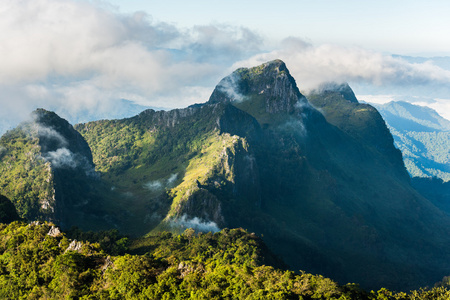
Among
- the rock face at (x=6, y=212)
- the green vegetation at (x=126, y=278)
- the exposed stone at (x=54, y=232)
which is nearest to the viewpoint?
the green vegetation at (x=126, y=278)

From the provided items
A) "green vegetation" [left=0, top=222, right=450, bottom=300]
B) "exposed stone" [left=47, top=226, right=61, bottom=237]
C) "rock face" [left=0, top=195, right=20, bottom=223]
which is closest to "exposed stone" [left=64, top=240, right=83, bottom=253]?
"green vegetation" [left=0, top=222, right=450, bottom=300]

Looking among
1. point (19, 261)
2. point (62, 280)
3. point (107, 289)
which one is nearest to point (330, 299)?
point (107, 289)

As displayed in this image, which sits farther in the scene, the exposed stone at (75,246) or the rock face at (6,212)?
the rock face at (6,212)

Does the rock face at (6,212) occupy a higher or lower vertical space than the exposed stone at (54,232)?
lower

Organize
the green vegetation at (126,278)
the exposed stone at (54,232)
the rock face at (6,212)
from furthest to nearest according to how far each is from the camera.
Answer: the rock face at (6,212) → the exposed stone at (54,232) → the green vegetation at (126,278)

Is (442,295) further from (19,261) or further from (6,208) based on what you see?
(6,208)

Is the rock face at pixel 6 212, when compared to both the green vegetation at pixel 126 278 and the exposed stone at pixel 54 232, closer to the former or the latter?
the green vegetation at pixel 126 278

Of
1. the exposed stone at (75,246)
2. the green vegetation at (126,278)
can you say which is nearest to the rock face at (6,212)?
the green vegetation at (126,278)

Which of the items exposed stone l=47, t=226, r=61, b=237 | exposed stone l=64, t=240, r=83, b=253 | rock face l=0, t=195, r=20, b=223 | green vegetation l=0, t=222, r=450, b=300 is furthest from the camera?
rock face l=0, t=195, r=20, b=223

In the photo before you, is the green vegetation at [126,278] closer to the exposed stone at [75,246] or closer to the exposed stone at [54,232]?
the exposed stone at [75,246]

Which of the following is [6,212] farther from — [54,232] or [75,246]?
[75,246]

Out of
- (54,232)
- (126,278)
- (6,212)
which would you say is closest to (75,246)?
→ (54,232)

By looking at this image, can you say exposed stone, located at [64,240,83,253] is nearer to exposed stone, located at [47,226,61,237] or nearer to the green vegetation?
the green vegetation

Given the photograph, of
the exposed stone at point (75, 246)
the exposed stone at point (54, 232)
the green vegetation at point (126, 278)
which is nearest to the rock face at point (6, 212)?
the green vegetation at point (126, 278)
